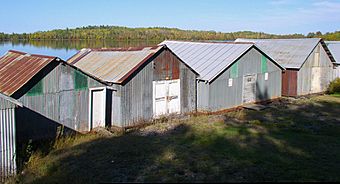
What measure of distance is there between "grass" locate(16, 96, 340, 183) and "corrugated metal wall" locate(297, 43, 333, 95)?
38.6 ft

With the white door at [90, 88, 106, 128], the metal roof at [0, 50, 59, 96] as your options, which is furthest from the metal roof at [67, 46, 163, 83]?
the metal roof at [0, 50, 59, 96]

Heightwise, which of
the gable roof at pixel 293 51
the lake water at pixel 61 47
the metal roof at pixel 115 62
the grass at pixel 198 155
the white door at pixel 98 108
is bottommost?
the grass at pixel 198 155

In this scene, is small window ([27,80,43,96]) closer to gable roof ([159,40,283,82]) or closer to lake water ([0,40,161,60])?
gable roof ([159,40,283,82])

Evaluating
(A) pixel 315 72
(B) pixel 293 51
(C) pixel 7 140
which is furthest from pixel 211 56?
(C) pixel 7 140

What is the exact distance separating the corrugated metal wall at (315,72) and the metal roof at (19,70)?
799 inches

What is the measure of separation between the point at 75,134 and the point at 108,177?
21.7 ft

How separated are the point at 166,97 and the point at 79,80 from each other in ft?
17.0

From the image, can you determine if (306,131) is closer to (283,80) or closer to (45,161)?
(45,161)

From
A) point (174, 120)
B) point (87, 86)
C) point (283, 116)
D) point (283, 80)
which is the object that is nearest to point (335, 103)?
point (283, 80)

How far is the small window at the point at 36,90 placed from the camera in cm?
1396

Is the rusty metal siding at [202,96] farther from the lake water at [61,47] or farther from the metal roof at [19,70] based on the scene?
the lake water at [61,47]

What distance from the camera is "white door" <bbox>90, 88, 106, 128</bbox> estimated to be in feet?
53.2

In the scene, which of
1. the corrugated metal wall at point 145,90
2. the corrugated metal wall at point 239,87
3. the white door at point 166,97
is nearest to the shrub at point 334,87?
the corrugated metal wall at point 239,87

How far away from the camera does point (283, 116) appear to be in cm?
2008
